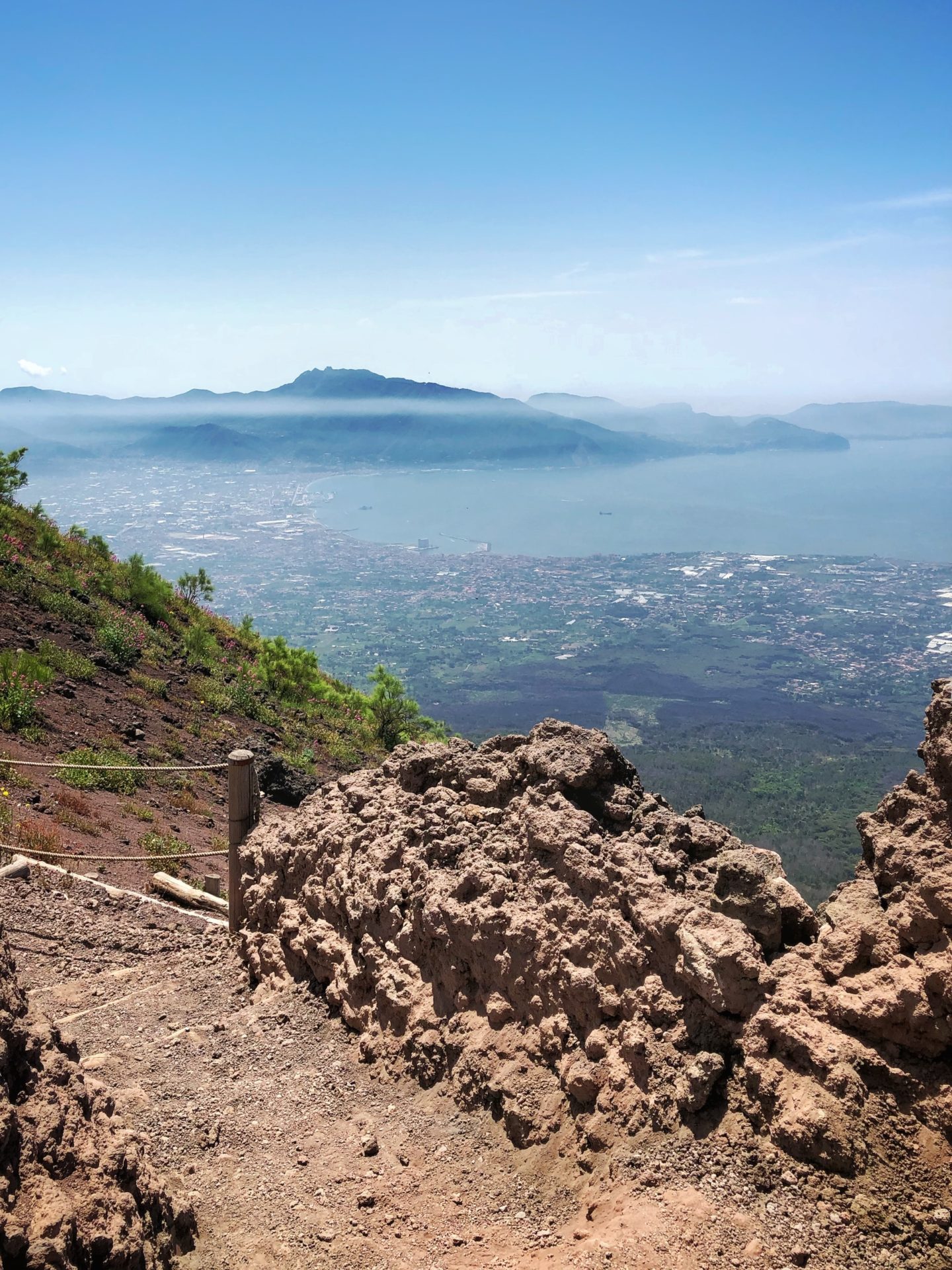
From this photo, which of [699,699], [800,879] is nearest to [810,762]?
[699,699]

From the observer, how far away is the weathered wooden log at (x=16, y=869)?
7.32 metres

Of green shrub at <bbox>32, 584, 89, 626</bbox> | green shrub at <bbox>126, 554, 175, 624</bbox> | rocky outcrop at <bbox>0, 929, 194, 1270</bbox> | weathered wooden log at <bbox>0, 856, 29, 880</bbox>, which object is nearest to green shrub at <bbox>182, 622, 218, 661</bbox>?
green shrub at <bbox>126, 554, 175, 624</bbox>

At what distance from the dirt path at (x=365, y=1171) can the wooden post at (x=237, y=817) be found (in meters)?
0.50

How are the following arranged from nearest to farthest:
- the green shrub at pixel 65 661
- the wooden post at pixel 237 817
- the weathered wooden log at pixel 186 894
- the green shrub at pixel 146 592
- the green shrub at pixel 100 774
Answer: the wooden post at pixel 237 817 < the weathered wooden log at pixel 186 894 < the green shrub at pixel 100 774 < the green shrub at pixel 65 661 < the green shrub at pixel 146 592

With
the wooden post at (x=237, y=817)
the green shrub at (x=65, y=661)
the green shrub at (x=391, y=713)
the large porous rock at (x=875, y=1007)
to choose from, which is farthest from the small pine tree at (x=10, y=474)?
the large porous rock at (x=875, y=1007)

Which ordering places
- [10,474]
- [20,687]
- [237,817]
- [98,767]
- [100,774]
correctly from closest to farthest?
[237,817] → [98,767] → [100,774] → [20,687] → [10,474]

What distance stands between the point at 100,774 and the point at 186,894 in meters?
3.99

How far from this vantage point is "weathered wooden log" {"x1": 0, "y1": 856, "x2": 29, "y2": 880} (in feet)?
24.0

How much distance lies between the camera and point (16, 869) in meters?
7.41

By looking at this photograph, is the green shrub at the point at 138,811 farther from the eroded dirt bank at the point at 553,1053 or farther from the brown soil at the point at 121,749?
the eroded dirt bank at the point at 553,1053

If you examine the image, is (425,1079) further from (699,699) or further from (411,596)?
(411,596)

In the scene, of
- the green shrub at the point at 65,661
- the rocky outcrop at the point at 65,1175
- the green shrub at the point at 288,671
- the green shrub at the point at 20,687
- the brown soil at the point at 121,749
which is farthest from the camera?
the green shrub at the point at 288,671

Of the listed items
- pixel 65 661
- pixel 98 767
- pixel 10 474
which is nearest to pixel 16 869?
pixel 98 767

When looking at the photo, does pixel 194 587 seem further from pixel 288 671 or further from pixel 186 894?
pixel 186 894
